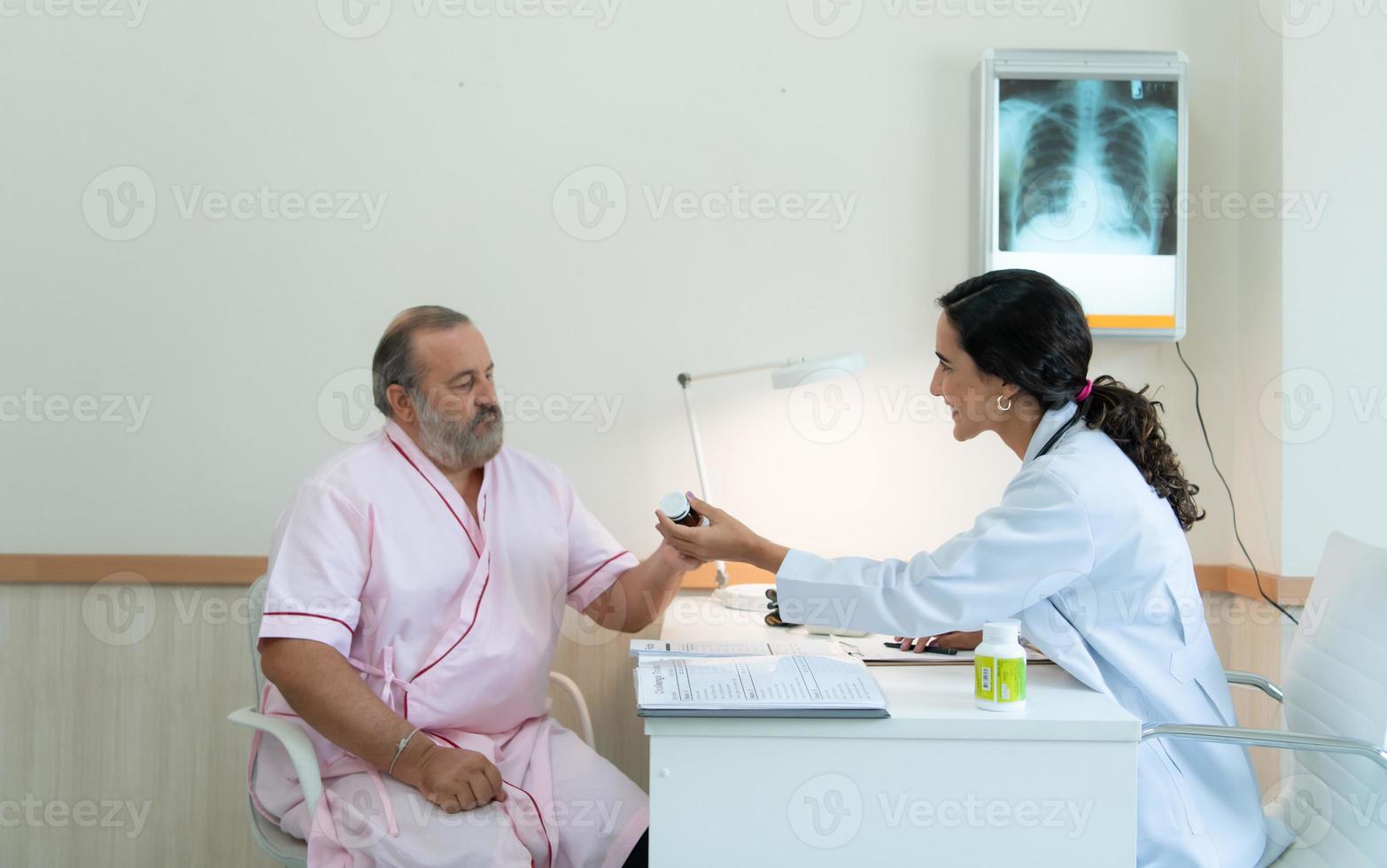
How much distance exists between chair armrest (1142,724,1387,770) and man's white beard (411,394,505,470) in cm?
120

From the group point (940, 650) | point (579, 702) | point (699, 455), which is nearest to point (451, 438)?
point (579, 702)

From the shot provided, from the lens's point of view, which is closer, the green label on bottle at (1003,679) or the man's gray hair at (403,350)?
the green label on bottle at (1003,679)

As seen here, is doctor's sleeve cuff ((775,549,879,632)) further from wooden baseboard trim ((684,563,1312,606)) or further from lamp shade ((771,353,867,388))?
wooden baseboard trim ((684,563,1312,606))

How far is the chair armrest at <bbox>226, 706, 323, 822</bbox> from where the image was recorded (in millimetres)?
1785

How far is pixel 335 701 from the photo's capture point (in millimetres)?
1817

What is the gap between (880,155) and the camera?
274 cm

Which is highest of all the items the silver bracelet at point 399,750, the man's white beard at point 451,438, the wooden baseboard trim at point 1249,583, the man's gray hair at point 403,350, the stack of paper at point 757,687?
the man's gray hair at point 403,350

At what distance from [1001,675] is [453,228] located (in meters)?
1.77

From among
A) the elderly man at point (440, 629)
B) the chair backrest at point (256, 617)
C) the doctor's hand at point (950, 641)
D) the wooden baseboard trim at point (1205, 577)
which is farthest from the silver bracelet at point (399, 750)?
the wooden baseboard trim at point (1205, 577)

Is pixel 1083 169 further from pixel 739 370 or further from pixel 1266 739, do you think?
pixel 1266 739

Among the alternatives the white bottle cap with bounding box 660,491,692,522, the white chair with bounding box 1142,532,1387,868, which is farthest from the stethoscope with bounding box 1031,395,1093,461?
the white bottle cap with bounding box 660,491,692,522

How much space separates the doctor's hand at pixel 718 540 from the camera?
1.84m

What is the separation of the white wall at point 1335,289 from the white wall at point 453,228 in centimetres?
19

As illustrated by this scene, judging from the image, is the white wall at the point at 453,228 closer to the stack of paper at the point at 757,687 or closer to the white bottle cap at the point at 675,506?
the white bottle cap at the point at 675,506
